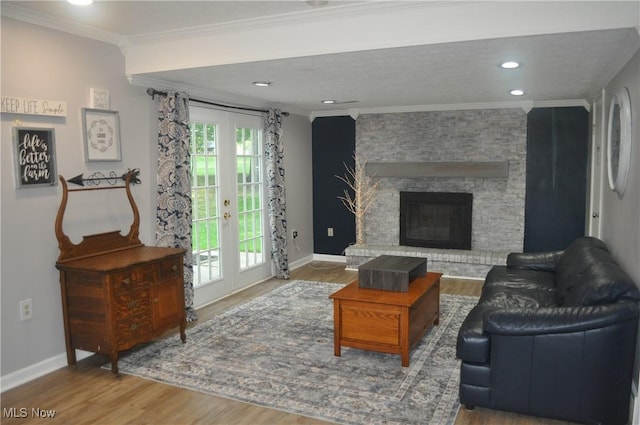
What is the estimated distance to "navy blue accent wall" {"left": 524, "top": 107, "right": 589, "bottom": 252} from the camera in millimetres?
6102

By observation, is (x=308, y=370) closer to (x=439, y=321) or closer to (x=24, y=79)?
(x=439, y=321)

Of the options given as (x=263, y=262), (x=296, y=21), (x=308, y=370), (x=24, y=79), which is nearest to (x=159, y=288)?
(x=308, y=370)

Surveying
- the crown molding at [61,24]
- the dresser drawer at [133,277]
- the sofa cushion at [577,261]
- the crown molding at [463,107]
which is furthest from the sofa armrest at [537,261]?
the crown molding at [61,24]

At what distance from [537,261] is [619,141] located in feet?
4.63

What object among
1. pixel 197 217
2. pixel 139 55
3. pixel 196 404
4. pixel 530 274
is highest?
pixel 139 55

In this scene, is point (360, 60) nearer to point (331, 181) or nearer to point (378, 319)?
point (378, 319)

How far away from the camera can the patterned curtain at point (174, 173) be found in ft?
14.6

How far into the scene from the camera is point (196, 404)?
10.2 ft

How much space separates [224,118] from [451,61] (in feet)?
8.97

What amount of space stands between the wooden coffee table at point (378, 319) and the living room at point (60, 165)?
1.45 meters

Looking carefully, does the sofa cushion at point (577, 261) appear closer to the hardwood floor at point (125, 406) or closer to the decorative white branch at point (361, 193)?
the hardwood floor at point (125, 406)

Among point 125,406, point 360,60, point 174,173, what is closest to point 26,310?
point 125,406

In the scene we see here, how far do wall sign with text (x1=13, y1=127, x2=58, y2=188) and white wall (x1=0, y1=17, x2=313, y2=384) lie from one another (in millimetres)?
45

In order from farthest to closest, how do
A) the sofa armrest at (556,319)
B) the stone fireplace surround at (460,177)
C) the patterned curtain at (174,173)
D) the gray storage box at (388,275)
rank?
the stone fireplace surround at (460,177)
the patterned curtain at (174,173)
the gray storage box at (388,275)
the sofa armrest at (556,319)
